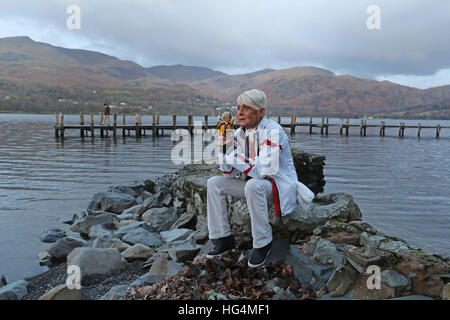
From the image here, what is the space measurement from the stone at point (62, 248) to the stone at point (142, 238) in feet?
2.97

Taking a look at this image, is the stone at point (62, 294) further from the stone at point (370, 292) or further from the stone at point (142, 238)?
the stone at point (370, 292)

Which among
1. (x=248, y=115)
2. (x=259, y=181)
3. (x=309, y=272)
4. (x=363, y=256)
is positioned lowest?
(x=309, y=272)

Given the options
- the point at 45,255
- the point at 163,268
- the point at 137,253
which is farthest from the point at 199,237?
the point at 45,255

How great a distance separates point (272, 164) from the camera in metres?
3.61

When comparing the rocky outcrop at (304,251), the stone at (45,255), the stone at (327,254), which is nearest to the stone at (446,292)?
the rocky outcrop at (304,251)

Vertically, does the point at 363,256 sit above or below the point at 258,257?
above

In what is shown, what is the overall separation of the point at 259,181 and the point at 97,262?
2809mm

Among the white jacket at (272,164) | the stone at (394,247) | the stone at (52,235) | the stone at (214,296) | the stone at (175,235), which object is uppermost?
the white jacket at (272,164)

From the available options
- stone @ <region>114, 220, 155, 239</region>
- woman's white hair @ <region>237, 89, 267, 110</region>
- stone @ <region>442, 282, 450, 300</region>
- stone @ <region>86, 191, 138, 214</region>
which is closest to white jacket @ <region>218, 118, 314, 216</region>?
woman's white hair @ <region>237, 89, 267, 110</region>

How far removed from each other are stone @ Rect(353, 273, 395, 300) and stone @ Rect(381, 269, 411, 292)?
0.17ft

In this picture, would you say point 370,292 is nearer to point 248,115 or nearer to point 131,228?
point 248,115

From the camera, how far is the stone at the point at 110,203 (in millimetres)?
9102

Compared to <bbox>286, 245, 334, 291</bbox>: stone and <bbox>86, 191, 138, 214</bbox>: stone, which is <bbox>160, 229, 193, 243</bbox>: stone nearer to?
<bbox>286, 245, 334, 291</bbox>: stone
